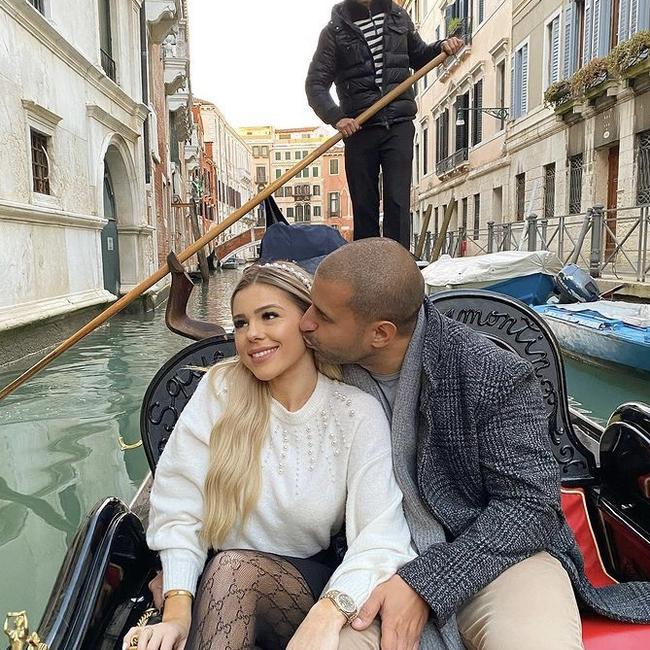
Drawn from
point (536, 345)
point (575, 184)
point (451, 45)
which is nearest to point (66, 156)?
point (451, 45)

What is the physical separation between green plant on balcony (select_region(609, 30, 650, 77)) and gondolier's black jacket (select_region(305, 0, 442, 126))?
585 centimetres

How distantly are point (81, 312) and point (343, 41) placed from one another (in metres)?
4.58

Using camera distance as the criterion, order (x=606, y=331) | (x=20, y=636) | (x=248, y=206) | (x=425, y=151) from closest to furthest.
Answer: (x=20, y=636) < (x=248, y=206) < (x=606, y=331) < (x=425, y=151)

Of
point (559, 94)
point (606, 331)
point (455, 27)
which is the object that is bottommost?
point (606, 331)

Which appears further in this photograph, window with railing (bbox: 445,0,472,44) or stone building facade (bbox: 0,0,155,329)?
window with railing (bbox: 445,0,472,44)

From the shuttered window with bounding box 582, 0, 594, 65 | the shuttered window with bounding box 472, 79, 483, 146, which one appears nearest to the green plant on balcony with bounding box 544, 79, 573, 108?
the shuttered window with bounding box 582, 0, 594, 65

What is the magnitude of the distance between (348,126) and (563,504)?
1402 mm

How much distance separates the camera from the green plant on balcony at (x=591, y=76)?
25.8 ft

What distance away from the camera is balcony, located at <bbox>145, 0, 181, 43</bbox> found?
399 inches

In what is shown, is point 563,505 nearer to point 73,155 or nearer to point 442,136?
point 73,155

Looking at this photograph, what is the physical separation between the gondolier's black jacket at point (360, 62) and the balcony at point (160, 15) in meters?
9.07

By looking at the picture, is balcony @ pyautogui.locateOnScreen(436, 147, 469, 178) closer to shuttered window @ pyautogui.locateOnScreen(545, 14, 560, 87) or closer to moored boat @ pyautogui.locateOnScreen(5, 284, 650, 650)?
shuttered window @ pyautogui.locateOnScreen(545, 14, 560, 87)

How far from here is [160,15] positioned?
10242mm

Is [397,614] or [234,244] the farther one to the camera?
[234,244]
